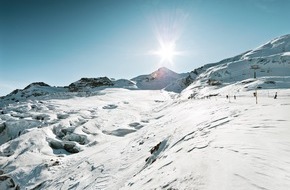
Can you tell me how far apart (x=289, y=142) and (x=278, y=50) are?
103m

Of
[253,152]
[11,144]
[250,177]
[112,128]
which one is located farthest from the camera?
[112,128]

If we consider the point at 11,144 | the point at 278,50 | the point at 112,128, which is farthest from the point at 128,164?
the point at 278,50

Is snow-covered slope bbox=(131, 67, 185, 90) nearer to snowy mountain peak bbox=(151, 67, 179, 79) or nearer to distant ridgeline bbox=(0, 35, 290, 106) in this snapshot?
snowy mountain peak bbox=(151, 67, 179, 79)

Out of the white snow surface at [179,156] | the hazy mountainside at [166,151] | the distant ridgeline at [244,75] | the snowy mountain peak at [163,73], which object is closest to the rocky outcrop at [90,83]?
the distant ridgeline at [244,75]

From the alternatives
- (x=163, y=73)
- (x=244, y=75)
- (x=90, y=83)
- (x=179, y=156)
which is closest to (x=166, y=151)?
(x=179, y=156)

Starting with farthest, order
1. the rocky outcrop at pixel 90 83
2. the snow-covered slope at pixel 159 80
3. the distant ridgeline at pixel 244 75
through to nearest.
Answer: the snow-covered slope at pixel 159 80 < the rocky outcrop at pixel 90 83 < the distant ridgeline at pixel 244 75

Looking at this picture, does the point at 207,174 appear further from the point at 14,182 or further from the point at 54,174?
the point at 14,182

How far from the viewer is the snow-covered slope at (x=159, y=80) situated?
144 m

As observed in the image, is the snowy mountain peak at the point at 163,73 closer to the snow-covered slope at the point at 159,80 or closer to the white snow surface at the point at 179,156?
the snow-covered slope at the point at 159,80

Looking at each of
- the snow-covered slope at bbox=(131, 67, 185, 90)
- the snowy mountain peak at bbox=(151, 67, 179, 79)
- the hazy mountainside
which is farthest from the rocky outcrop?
the hazy mountainside

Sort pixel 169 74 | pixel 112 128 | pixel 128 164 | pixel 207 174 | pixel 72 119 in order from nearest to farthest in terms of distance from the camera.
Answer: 1. pixel 207 174
2. pixel 128 164
3. pixel 112 128
4. pixel 72 119
5. pixel 169 74

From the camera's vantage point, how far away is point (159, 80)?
156m

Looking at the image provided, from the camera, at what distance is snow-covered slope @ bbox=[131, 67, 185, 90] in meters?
144

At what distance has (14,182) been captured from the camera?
17.9 metres
